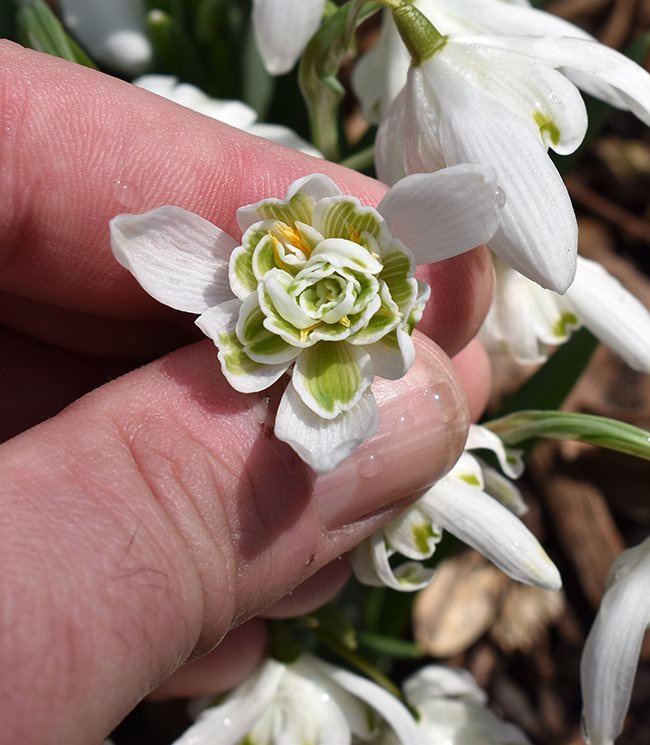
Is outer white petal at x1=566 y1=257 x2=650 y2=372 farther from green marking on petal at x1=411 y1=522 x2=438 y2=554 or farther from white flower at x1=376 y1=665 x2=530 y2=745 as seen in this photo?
white flower at x1=376 y1=665 x2=530 y2=745

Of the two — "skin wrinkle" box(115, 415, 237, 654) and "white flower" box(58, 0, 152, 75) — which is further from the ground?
"white flower" box(58, 0, 152, 75)

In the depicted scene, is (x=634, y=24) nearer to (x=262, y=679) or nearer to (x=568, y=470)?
(x=568, y=470)

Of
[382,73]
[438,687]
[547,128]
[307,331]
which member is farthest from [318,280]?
[438,687]

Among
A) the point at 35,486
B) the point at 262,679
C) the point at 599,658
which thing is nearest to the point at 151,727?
the point at 262,679

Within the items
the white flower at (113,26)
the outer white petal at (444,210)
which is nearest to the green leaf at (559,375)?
the outer white petal at (444,210)

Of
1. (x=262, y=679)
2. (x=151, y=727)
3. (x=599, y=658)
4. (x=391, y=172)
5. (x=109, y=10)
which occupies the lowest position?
(x=151, y=727)

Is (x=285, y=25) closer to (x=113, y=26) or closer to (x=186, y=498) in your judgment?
(x=113, y=26)

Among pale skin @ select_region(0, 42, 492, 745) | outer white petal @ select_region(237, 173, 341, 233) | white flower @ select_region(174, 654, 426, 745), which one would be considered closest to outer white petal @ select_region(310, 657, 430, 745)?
white flower @ select_region(174, 654, 426, 745)
